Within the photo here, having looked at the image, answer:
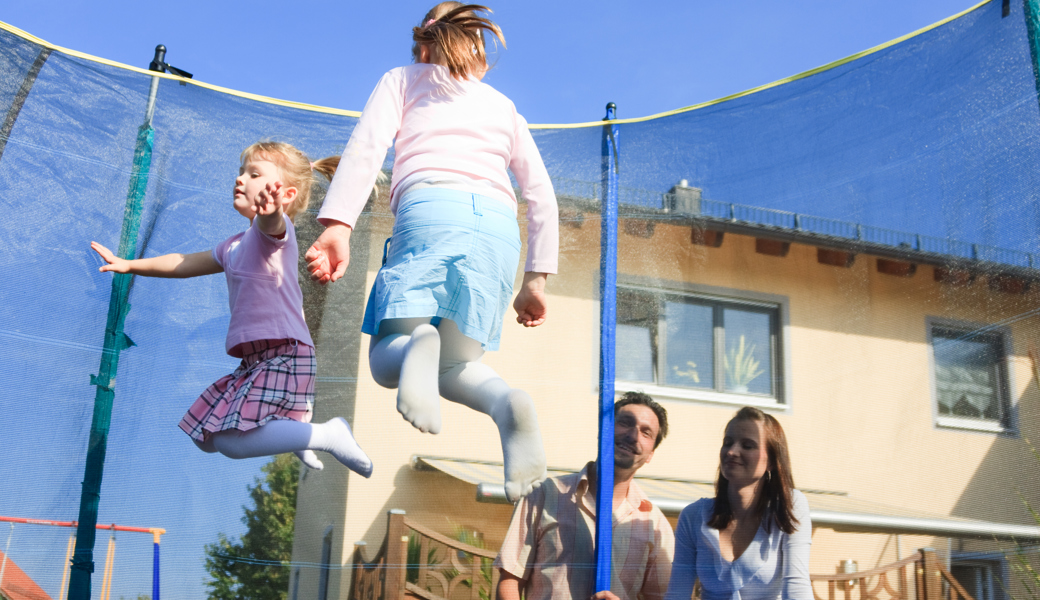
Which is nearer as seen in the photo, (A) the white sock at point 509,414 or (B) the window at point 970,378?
(A) the white sock at point 509,414

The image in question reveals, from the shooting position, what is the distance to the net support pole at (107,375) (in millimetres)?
1935

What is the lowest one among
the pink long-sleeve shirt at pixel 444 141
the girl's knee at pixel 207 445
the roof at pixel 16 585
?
the roof at pixel 16 585

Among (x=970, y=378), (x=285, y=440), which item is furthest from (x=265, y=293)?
(x=970, y=378)

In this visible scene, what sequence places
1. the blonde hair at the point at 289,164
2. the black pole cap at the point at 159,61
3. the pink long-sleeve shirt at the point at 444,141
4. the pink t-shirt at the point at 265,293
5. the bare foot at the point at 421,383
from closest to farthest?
the bare foot at the point at 421,383
the pink long-sleeve shirt at the point at 444,141
the pink t-shirt at the point at 265,293
the blonde hair at the point at 289,164
the black pole cap at the point at 159,61

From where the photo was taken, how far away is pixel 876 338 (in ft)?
6.41

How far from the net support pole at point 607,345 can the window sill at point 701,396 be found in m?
0.05

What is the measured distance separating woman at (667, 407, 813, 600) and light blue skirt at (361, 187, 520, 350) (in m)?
0.62

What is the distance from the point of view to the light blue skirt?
5.10ft

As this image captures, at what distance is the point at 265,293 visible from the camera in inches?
74.7

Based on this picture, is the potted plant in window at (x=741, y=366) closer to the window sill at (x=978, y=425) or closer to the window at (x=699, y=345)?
the window at (x=699, y=345)

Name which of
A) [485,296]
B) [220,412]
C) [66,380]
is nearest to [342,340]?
[220,412]

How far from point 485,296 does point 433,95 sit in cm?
43

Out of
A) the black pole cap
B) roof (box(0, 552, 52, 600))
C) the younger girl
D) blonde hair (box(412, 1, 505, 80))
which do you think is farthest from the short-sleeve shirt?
the black pole cap

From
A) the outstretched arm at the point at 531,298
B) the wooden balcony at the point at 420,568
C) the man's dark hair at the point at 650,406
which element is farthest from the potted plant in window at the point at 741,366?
the wooden balcony at the point at 420,568
